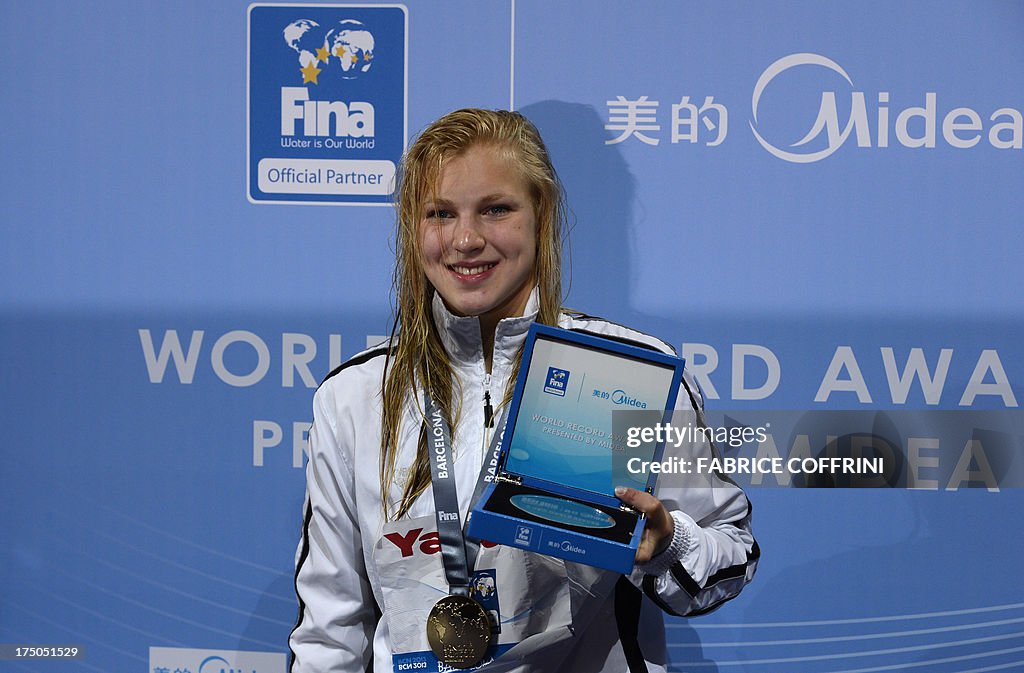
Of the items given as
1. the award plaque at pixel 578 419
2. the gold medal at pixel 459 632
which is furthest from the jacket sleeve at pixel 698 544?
the gold medal at pixel 459 632

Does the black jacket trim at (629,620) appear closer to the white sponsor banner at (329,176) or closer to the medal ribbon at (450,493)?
the medal ribbon at (450,493)

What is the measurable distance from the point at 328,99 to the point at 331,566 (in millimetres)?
1046

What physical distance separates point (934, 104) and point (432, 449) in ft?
4.32

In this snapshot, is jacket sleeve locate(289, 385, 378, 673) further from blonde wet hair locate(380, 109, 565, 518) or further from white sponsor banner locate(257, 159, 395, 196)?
white sponsor banner locate(257, 159, 395, 196)

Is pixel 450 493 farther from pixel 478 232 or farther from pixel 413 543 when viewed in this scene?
pixel 478 232

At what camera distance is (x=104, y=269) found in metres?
2.28

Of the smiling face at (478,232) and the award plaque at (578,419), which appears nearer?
the award plaque at (578,419)

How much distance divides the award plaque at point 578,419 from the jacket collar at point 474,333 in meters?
0.15

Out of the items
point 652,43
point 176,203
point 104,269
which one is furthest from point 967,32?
point 104,269

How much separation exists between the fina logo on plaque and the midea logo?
79 centimetres

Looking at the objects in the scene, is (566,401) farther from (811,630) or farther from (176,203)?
(176,203)

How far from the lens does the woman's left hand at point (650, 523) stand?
4.82ft

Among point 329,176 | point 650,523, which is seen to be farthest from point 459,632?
point 329,176

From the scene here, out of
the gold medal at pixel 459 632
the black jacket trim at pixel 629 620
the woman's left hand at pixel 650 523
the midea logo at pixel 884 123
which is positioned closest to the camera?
the woman's left hand at pixel 650 523
